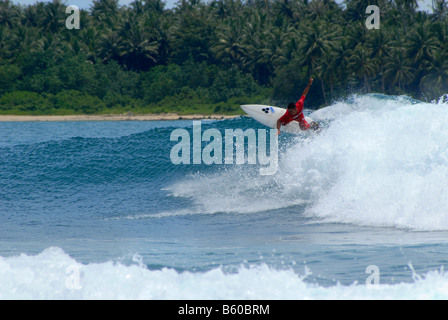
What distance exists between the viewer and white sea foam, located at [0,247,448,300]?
16.6ft

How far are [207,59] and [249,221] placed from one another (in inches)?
2342

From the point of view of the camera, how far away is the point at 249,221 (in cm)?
994

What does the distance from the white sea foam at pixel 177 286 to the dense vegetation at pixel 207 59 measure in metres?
48.1

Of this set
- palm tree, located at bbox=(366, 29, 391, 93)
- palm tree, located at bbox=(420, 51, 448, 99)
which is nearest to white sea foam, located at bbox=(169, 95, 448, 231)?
palm tree, located at bbox=(420, 51, 448, 99)

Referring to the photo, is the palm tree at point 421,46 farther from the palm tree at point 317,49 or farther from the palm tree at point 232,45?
the palm tree at point 232,45

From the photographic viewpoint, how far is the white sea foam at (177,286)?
505 centimetres

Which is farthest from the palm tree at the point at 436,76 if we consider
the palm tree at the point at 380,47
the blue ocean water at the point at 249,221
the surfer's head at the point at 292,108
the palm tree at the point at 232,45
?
the surfer's head at the point at 292,108

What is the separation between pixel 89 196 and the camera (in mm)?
13305

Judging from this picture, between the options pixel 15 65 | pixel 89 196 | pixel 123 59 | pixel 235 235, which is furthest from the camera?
pixel 123 59

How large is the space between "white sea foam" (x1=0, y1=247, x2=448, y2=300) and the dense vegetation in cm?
4807

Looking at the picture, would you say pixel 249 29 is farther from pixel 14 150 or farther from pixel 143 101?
pixel 14 150

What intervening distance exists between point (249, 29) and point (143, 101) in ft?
48.0

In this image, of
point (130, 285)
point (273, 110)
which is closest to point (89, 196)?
point (273, 110)
